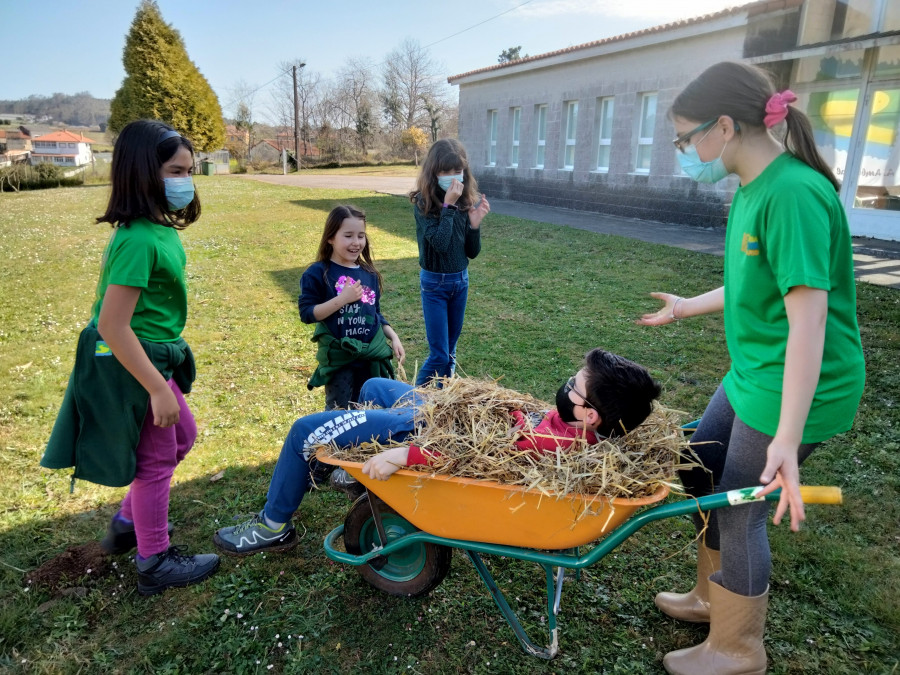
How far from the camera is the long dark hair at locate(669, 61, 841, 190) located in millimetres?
1668

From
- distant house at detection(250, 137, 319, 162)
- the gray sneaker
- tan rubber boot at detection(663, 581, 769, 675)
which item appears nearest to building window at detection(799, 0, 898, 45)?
tan rubber boot at detection(663, 581, 769, 675)

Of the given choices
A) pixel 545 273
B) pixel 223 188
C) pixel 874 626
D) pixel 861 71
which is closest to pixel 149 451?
pixel 874 626

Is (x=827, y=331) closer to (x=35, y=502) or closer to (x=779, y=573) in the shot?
(x=779, y=573)

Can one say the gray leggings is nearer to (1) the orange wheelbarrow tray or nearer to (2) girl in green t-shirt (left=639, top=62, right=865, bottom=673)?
(2) girl in green t-shirt (left=639, top=62, right=865, bottom=673)

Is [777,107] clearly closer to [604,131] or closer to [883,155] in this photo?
[883,155]

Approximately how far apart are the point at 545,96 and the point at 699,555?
16276 mm

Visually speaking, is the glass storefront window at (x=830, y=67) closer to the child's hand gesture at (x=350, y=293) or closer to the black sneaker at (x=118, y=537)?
→ the child's hand gesture at (x=350, y=293)

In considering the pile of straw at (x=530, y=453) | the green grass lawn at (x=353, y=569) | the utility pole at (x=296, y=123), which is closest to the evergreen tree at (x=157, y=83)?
the utility pole at (x=296, y=123)

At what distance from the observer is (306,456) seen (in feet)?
7.86

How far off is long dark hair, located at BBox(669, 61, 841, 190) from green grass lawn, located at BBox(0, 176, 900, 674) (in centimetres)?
168

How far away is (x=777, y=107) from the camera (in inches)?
65.2

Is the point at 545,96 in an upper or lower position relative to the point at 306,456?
upper

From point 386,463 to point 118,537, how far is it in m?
1.54

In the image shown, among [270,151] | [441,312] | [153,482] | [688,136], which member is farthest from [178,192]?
[270,151]
